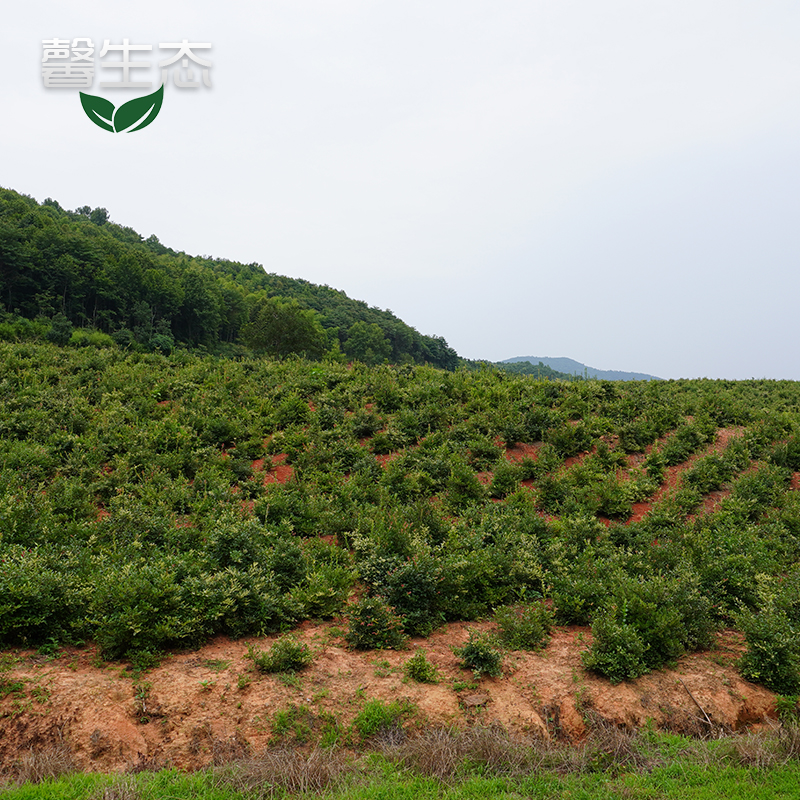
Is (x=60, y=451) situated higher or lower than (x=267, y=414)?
lower

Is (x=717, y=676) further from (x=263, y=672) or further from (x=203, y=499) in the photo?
(x=203, y=499)

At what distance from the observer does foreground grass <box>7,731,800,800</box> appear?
3.86 metres

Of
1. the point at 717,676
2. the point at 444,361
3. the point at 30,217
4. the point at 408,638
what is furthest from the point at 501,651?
the point at 444,361

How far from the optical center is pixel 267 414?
14.3m

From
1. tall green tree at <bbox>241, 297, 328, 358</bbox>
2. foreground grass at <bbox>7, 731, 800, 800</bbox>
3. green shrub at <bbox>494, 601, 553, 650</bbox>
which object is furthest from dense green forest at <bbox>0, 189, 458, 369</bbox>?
foreground grass at <bbox>7, 731, 800, 800</bbox>

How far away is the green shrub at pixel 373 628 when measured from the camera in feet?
19.7

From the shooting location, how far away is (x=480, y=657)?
554 cm

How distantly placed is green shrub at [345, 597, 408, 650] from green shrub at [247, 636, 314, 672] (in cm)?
69

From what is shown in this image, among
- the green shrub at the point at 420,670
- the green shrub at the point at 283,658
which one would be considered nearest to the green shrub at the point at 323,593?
the green shrub at the point at 283,658

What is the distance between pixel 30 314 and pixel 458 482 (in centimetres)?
5991

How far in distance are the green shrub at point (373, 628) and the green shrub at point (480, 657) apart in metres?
0.85

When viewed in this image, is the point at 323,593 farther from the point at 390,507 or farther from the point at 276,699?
the point at 390,507

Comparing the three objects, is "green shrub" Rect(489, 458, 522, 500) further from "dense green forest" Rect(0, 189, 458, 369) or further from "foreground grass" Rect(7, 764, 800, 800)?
"dense green forest" Rect(0, 189, 458, 369)

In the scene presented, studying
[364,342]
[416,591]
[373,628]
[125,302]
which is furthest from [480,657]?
[364,342]
